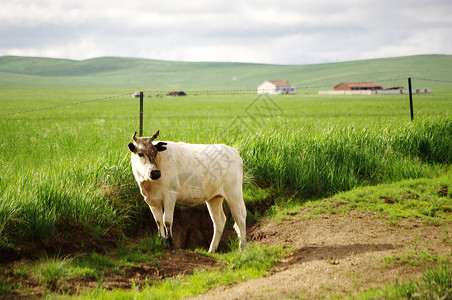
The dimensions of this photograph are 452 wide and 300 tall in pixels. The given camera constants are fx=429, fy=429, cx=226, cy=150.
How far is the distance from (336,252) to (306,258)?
0.54m

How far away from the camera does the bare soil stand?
5277mm

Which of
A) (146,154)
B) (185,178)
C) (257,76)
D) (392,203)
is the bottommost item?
(392,203)

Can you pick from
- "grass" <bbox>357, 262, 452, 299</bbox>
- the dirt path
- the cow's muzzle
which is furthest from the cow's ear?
"grass" <bbox>357, 262, 452, 299</bbox>

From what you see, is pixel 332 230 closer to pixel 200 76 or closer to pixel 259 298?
pixel 259 298

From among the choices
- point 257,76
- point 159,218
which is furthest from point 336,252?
Answer: point 257,76

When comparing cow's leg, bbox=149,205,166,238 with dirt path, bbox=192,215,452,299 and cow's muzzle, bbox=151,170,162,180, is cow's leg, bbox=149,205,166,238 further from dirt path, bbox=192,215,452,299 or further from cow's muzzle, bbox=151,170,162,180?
dirt path, bbox=192,215,452,299

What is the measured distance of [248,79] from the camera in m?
164

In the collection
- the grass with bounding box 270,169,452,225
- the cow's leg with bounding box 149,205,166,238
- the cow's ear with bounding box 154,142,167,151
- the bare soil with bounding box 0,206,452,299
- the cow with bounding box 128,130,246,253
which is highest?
the cow's ear with bounding box 154,142,167,151

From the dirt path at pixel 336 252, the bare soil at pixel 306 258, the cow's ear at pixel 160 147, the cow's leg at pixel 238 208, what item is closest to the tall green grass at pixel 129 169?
the bare soil at pixel 306 258

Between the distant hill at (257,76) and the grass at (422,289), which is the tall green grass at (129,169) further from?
the distant hill at (257,76)

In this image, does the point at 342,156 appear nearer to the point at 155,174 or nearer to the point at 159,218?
the point at 159,218

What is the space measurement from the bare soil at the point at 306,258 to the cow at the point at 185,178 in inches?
27.4

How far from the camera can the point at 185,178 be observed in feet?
25.0

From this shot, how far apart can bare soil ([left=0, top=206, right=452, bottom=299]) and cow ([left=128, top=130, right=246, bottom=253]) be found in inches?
27.4
